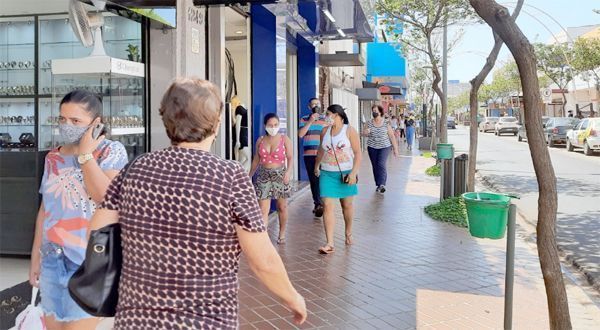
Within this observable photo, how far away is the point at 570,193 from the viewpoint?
41.5 ft

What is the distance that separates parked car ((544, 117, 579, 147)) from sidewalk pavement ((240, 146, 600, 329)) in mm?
21756

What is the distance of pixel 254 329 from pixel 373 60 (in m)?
25.9

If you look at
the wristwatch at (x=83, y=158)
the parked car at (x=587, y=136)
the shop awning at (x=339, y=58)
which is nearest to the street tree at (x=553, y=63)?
the parked car at (x=587, y=136)

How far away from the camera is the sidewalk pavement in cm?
474

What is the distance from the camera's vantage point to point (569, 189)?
1330 cm

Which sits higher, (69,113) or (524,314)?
(69,113)

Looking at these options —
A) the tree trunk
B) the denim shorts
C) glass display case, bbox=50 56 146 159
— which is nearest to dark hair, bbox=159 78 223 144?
the denim shorts

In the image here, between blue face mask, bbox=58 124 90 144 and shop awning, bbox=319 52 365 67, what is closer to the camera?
blue face mask, bbox=58 124 90 144

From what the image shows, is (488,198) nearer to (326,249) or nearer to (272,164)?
(326,249)

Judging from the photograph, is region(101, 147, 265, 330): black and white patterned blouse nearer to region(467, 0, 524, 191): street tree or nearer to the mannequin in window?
the mannequin in window

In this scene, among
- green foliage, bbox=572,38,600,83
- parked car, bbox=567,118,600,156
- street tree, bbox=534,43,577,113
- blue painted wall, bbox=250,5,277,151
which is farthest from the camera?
street tree, bbox=534,43,577,113

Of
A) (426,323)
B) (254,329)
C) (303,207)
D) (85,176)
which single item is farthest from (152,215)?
(303,207)

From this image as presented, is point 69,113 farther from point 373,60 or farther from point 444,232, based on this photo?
A: point 373,60

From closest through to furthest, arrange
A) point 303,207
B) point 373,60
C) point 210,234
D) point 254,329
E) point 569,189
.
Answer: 1. point 210,234
2. point 254,329
3. point 303,207
4. point 569,189
5. point 373,60
